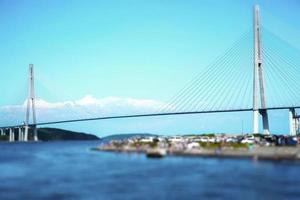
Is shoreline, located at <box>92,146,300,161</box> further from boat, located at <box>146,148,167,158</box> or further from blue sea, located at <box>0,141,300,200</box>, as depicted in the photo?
blue sea, located at <box>0,141,300,200</box>

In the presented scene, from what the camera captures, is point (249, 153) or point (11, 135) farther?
point (11, 135)

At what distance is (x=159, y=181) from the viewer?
26438 millimetres

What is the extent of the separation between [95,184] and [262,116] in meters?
34.9

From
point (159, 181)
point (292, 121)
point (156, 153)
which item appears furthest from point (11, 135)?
point (159, 181)

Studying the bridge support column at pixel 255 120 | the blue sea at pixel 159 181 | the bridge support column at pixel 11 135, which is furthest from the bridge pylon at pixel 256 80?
the bridge support column at pixel 11 135

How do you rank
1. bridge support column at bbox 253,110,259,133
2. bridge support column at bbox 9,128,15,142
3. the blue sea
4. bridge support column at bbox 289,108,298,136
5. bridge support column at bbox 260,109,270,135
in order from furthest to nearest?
bridge support column at bbox 9,128,15,142
bridge support column at bbox 289,108,298,136
bridge support column at bbox 260,109,270,135
bridge support column at bbox 253,110,259,133
the blue sea

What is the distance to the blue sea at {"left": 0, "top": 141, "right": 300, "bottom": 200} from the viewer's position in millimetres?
22109

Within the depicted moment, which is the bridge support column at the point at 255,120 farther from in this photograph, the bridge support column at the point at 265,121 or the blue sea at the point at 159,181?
the blue sea at the point at 159,181

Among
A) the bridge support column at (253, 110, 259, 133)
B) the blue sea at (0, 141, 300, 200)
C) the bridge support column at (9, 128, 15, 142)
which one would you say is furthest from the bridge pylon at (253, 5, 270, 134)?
the bridge support column at (9, 128, 15, 142)

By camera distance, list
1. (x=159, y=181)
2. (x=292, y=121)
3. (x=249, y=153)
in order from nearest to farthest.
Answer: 1. (x=159, y=181)
2. (x=249, y=153)
3. (x=292, y=121)

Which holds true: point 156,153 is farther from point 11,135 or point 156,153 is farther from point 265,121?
point 11,135

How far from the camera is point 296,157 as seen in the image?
38.2 meters

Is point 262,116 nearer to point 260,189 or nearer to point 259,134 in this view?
point 259,134

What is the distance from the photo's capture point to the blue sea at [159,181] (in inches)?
870
